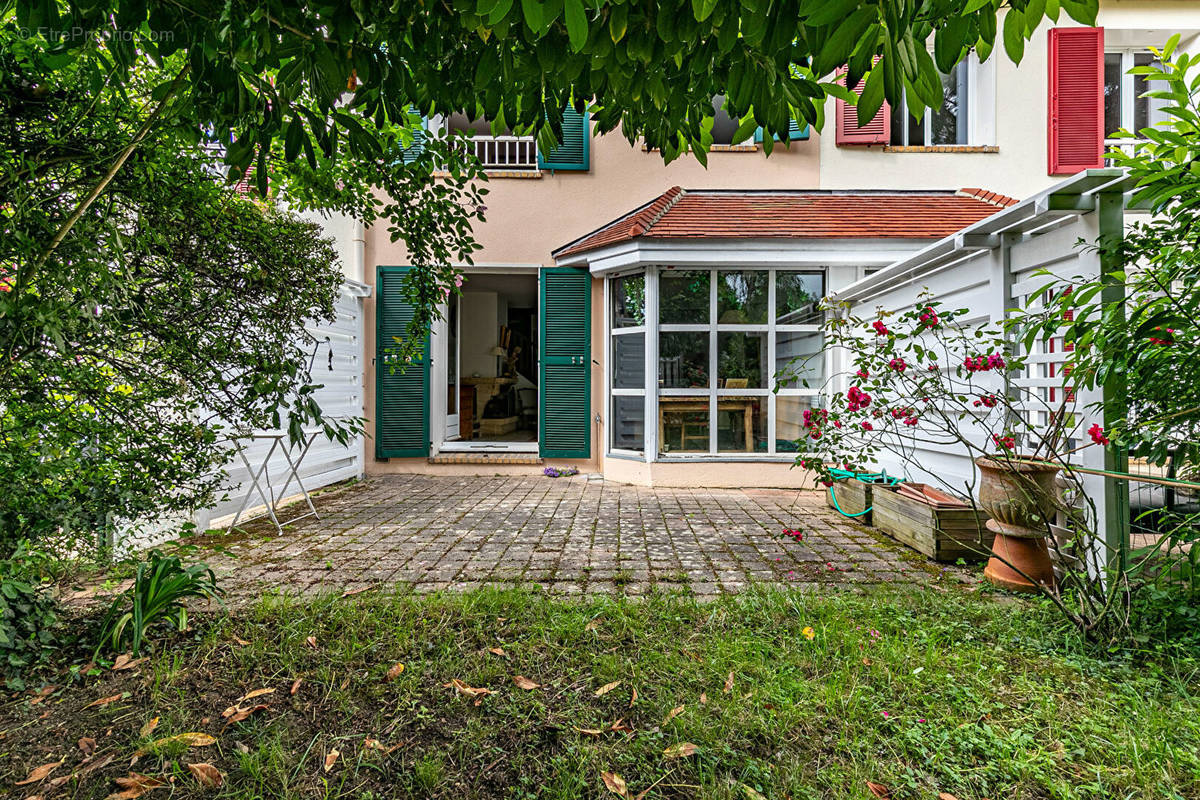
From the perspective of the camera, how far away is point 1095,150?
20.7ft

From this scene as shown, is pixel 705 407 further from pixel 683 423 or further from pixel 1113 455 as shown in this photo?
pixel 1113 455

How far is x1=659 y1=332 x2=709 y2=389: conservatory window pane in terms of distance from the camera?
5.91 meters

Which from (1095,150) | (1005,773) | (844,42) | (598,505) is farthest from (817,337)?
(844,42)

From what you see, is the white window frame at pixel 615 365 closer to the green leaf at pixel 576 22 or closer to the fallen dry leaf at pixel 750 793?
the fallen dry leaf at pixel 750 793

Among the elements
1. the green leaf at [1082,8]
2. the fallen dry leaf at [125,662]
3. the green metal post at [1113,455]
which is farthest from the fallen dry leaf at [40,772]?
the green metal post at [1113,455]

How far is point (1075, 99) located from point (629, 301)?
18.2 feet

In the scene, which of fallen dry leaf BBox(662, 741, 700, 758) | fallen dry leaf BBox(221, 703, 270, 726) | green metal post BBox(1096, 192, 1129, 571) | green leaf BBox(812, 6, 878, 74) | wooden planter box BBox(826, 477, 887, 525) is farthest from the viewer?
wooden planter box BBox(826, 477, 887, 525)

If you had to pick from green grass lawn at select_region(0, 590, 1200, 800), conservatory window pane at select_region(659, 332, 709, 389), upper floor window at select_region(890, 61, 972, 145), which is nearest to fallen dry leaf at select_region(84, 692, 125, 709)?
green grass lawn at select_region(0, 590, 1200, 800)

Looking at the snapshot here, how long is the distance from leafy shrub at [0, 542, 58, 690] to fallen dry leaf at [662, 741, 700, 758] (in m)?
2.03

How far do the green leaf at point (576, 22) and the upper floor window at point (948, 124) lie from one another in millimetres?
7333

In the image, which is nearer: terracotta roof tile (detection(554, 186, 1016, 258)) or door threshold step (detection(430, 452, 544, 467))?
terracotta roof tile (detection(554, 186, 1016, 258))

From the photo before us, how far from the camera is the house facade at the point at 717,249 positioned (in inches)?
228

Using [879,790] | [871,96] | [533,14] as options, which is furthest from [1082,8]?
[879,790]

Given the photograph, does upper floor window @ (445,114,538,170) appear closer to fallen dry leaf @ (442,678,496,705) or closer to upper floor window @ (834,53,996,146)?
upper floor window @ (834,53,996,146)
